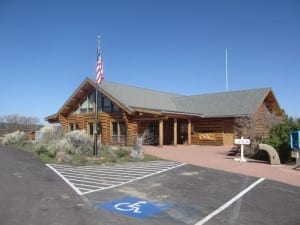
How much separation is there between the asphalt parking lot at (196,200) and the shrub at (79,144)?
810 centimetres

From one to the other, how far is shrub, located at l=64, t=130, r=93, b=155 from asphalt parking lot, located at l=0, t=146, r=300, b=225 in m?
6.05

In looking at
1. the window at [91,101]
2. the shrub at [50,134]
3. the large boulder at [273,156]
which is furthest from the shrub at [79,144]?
the large boulder at [273,156]

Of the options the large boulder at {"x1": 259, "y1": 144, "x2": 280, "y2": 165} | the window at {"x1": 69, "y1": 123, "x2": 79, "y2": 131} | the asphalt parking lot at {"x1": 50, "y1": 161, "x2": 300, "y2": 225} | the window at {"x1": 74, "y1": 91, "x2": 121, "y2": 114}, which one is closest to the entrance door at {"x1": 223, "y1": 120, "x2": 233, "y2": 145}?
the window at {"x1": 74, "y1": 91, "x2": 121, "y2": 114}

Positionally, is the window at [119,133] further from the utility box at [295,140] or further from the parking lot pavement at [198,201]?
the parking lot pavement at [198,201]

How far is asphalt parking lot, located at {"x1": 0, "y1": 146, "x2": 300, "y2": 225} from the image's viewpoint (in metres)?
6.90

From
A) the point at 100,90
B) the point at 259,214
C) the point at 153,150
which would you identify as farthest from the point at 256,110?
the point at 259,214

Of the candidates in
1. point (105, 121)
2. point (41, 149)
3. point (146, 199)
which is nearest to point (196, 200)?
point (146, 199)

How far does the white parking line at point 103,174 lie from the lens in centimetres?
1053

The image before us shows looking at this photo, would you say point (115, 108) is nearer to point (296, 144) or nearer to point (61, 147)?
point (61, 147)

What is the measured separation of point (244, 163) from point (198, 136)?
11.7 metres

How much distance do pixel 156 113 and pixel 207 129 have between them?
6650mm

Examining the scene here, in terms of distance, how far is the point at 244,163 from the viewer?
53.7 ft

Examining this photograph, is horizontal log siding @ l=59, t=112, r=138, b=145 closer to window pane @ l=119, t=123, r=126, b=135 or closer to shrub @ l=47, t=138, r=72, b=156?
window pane @ l=119, t=123, r=126, b=135

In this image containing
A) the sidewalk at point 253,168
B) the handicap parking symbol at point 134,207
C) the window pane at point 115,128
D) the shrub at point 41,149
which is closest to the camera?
the handicap parking symbol at point 134,207
